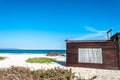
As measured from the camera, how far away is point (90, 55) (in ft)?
54.0

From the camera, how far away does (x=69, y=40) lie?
1759 centimetres

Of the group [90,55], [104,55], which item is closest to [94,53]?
[90,55]

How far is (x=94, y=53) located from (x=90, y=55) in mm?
425

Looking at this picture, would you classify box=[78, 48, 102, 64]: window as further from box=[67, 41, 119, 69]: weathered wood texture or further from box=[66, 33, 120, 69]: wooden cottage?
box=[67, 41, 119, 69]: weathered wood texture

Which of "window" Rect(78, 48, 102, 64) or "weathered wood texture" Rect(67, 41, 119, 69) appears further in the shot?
"window" Rect(78, 48, 102, 64)

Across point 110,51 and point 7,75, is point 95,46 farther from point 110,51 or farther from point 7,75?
point 7,75

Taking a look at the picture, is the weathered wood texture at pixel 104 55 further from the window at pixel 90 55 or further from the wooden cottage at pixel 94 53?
the window at pixel 90 55

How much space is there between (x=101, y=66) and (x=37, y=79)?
9860 millimetres

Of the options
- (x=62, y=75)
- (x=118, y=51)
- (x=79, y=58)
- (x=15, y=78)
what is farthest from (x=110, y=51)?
(x=15, y=78)

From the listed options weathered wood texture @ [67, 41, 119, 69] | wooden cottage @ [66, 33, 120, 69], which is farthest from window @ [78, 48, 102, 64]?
weathered wood texture @ [67, 41, 119, 69]

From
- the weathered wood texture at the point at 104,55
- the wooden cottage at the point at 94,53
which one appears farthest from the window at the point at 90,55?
the weathered wood texture at the point at 104,55

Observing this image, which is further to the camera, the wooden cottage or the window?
the window

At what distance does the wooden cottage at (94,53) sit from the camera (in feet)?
51.4

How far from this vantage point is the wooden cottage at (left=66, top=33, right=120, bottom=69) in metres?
15.7
